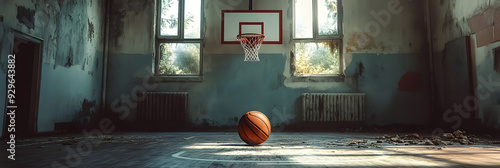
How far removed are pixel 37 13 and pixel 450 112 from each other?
7.32 m

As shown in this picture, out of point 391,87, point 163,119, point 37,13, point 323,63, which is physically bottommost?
point 163,119

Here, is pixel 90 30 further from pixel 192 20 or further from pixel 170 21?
pixel 192 20

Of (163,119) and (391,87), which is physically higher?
(391,87)

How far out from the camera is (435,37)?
7117 millimetres

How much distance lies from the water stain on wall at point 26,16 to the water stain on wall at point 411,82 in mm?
6741

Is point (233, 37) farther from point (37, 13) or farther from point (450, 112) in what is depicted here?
point (450, 112)

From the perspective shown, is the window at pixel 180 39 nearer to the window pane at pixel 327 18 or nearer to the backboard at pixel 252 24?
the backboard at pixel 252 24

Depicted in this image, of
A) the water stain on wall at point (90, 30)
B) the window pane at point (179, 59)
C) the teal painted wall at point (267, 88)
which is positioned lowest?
the teal painted wall at point (267, 88)

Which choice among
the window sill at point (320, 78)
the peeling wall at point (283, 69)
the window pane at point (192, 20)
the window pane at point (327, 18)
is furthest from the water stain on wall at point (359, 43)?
the window pane at point (192, 20)

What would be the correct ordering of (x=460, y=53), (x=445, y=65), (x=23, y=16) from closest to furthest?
(x=23, y=16)
(x=460, y=53)
(x=445, y=65)

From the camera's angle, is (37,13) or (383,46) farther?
(383,46)

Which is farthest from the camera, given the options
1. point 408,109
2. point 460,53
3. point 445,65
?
point 408,109

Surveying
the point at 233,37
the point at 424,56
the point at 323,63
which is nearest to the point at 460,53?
the point at 424,56

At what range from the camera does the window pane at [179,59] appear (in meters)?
7.46
